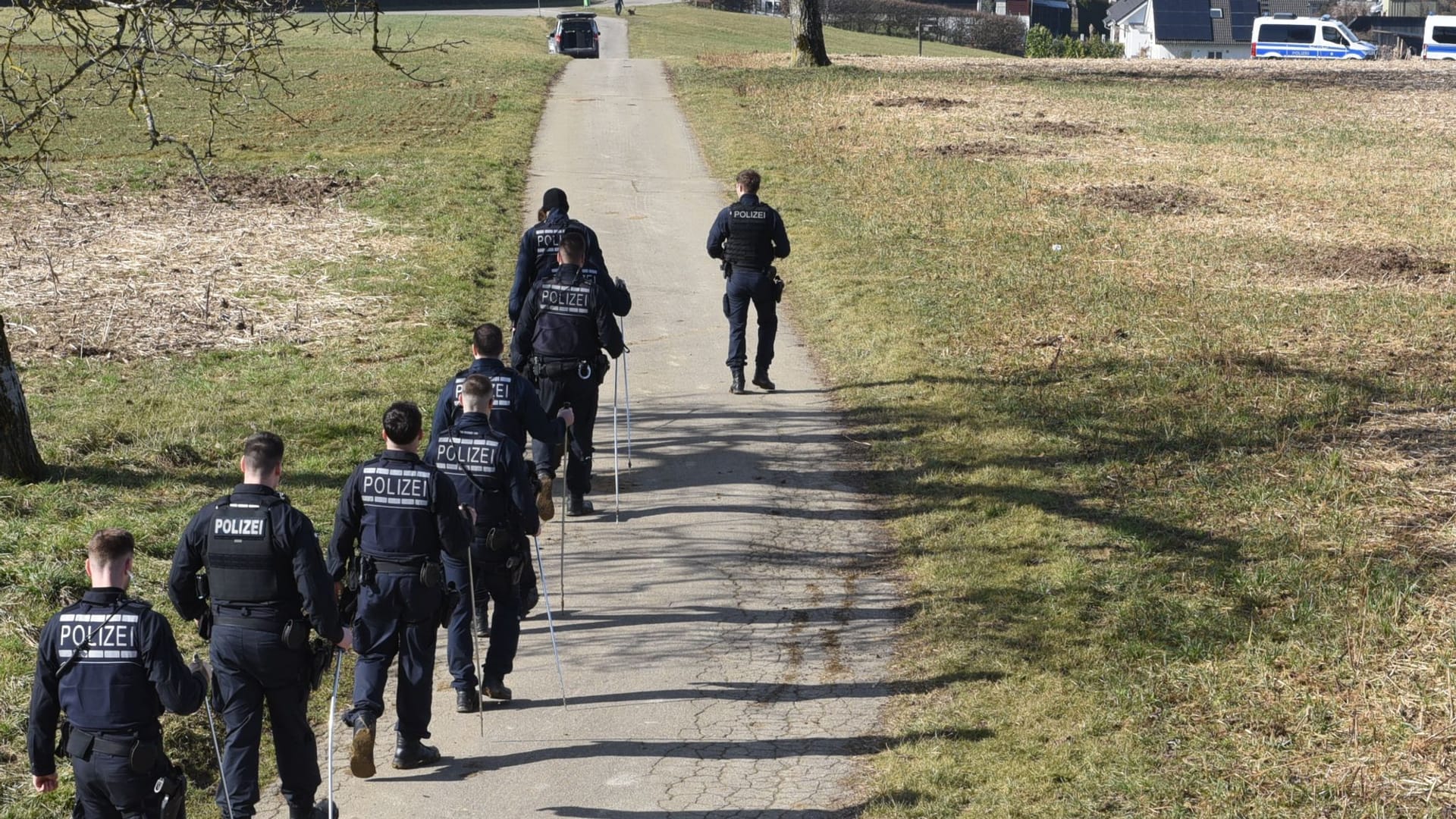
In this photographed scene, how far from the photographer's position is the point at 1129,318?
51.7 feet

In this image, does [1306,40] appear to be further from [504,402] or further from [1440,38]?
[504,402]

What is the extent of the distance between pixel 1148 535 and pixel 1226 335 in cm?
595

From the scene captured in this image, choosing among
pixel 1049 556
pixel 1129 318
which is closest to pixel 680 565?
pixel 1049 556

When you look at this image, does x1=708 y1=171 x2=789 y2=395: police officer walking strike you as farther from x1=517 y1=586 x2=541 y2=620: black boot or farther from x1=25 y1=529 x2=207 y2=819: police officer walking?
x1=25 y1=529 x2=207 y2=819: police officer walking

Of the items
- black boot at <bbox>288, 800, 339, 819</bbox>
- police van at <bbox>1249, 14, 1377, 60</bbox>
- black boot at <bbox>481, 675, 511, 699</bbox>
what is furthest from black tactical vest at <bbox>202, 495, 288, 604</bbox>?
police van at <bbox>1249, 14, 1377, 60</bbox>

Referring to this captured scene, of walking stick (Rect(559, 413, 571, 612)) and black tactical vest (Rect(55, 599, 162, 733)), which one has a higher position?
black tactical vest (Rect(55, 599, 162, 733))

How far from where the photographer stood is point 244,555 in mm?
6191

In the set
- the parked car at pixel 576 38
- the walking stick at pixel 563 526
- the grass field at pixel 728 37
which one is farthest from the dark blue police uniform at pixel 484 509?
the grass field at pixel 728 37

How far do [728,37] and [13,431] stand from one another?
211ft

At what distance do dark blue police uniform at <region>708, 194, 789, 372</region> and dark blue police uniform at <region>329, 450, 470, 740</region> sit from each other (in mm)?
6711

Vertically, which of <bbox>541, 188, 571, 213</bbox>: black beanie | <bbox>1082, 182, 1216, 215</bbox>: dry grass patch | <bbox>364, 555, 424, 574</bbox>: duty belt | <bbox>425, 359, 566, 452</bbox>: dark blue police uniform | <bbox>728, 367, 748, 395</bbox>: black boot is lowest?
<bbox>364, 555, 424, 574</bbox>: duty belt

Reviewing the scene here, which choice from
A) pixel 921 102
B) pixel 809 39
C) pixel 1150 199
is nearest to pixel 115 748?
pixel 1150 199

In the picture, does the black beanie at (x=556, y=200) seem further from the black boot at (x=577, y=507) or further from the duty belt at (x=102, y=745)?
the duty belt at (x=102, y=745)

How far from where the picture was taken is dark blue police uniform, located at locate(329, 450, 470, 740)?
690 centimetres
